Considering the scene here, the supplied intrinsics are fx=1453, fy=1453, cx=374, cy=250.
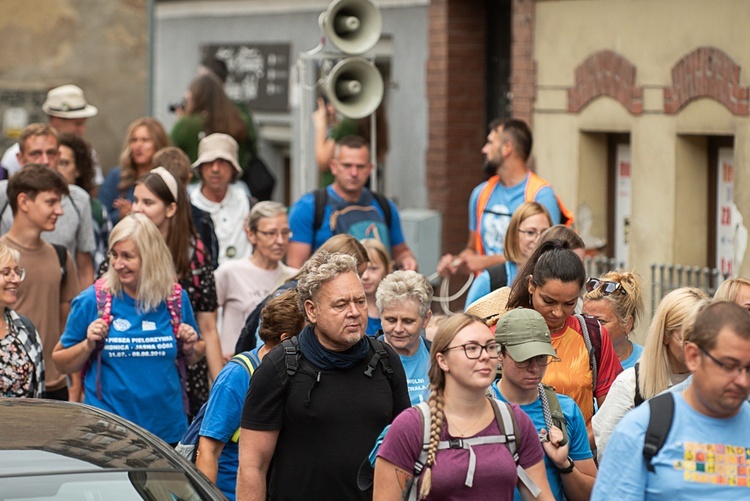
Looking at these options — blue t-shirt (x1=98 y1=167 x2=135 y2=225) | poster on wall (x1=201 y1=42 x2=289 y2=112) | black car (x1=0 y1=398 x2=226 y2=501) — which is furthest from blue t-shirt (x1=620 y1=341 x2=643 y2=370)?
poster on wall (x1=201 y1=42 x2=289 y2=112)

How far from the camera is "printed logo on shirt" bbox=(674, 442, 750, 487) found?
15.0ft

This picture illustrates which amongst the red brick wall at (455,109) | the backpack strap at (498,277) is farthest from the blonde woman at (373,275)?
the red brick wall at (455,109)

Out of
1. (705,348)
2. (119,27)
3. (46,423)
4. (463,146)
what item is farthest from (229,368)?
(119,27)

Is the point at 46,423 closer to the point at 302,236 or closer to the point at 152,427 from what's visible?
the point at 152,427

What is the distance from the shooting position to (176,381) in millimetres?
7570

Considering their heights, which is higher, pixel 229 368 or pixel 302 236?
pixel 302 236

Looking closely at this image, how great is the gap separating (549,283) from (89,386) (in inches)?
104

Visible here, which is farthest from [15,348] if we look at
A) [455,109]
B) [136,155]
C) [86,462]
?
[455,109]

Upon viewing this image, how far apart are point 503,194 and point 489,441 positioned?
5004 mm

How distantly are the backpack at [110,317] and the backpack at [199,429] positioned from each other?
1197 mm

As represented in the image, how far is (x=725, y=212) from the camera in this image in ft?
37.9

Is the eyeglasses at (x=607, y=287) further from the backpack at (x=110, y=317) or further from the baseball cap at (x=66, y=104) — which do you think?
the baseball cap at (x=66, y=104)

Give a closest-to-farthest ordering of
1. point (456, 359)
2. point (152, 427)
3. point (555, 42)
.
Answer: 1. point (456, 359)
2. point (152, 427)
3. point (555, 42)

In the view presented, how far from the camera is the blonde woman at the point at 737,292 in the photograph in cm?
614
